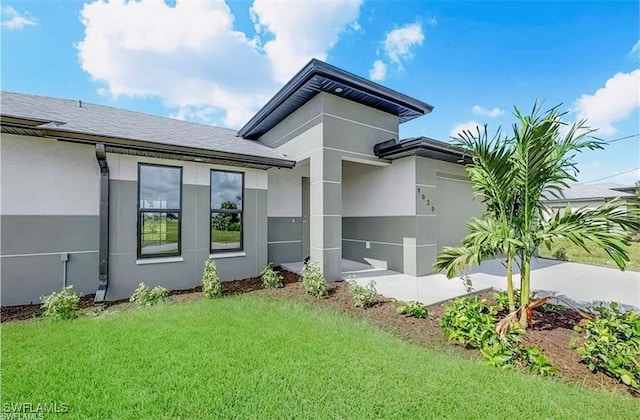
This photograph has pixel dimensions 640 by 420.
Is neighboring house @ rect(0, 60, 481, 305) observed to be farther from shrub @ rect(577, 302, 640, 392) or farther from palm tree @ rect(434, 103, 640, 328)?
shrub @ rect(577, 302, 640, 392)

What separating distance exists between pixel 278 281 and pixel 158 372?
4.29 m

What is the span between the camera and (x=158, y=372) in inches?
124

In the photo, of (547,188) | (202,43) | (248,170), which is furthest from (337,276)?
(202,43)

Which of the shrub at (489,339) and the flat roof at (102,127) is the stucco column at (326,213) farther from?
the shrub at (489,339)

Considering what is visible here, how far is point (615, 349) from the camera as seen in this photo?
11.6 ft

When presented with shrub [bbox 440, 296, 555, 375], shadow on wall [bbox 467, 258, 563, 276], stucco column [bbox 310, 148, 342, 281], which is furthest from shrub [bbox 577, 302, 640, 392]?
stucco column [bbox 310, 148, 342, 281]

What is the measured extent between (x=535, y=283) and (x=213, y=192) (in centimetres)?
977

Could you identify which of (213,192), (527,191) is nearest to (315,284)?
(213,192)

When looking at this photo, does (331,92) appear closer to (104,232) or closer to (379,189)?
(379,189)

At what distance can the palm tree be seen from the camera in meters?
4.34

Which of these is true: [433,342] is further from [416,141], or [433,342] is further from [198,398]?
[416,141]

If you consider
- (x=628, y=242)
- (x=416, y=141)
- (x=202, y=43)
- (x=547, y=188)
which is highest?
(x=202, y=43)

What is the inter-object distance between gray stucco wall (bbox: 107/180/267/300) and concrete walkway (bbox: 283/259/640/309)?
5.90 feet

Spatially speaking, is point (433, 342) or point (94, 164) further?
point (94, 164)
